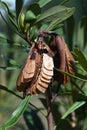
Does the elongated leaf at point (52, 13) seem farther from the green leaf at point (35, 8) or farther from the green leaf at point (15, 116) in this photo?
the green leaf at point (15, 116)

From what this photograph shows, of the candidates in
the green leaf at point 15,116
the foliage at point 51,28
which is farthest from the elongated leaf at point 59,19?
the green leaf at point 15,116

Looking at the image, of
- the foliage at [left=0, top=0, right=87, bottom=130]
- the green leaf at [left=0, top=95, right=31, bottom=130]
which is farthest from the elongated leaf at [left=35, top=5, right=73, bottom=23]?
the green leaf at [left=0, top=95, right=31, bottom=130]

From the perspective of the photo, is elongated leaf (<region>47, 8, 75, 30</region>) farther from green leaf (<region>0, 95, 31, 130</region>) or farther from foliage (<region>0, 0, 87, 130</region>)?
green leaf (<region>0, 95, 31, 130</region>)

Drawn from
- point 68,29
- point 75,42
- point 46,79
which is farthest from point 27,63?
point 75,42

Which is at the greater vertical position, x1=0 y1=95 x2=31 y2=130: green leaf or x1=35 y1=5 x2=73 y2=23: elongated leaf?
x1=35 y1=5 x2=73 y2=23: elongated leaf

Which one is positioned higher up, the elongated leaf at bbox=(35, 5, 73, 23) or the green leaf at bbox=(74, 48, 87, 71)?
the elongated leaf at bbox=(35, 5, 73, 23)

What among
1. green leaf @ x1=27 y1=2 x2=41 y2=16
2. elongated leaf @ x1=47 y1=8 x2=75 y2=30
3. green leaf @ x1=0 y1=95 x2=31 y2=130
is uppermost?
green leaf @ x1=27 y1=2 x2=41 y2=16

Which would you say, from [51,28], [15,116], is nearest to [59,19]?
[51,28]

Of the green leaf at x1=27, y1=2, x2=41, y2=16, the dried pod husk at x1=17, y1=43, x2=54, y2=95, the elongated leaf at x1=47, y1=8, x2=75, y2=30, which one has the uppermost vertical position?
the green leaf at x1=27, y1=2, x2=41, y2=16
